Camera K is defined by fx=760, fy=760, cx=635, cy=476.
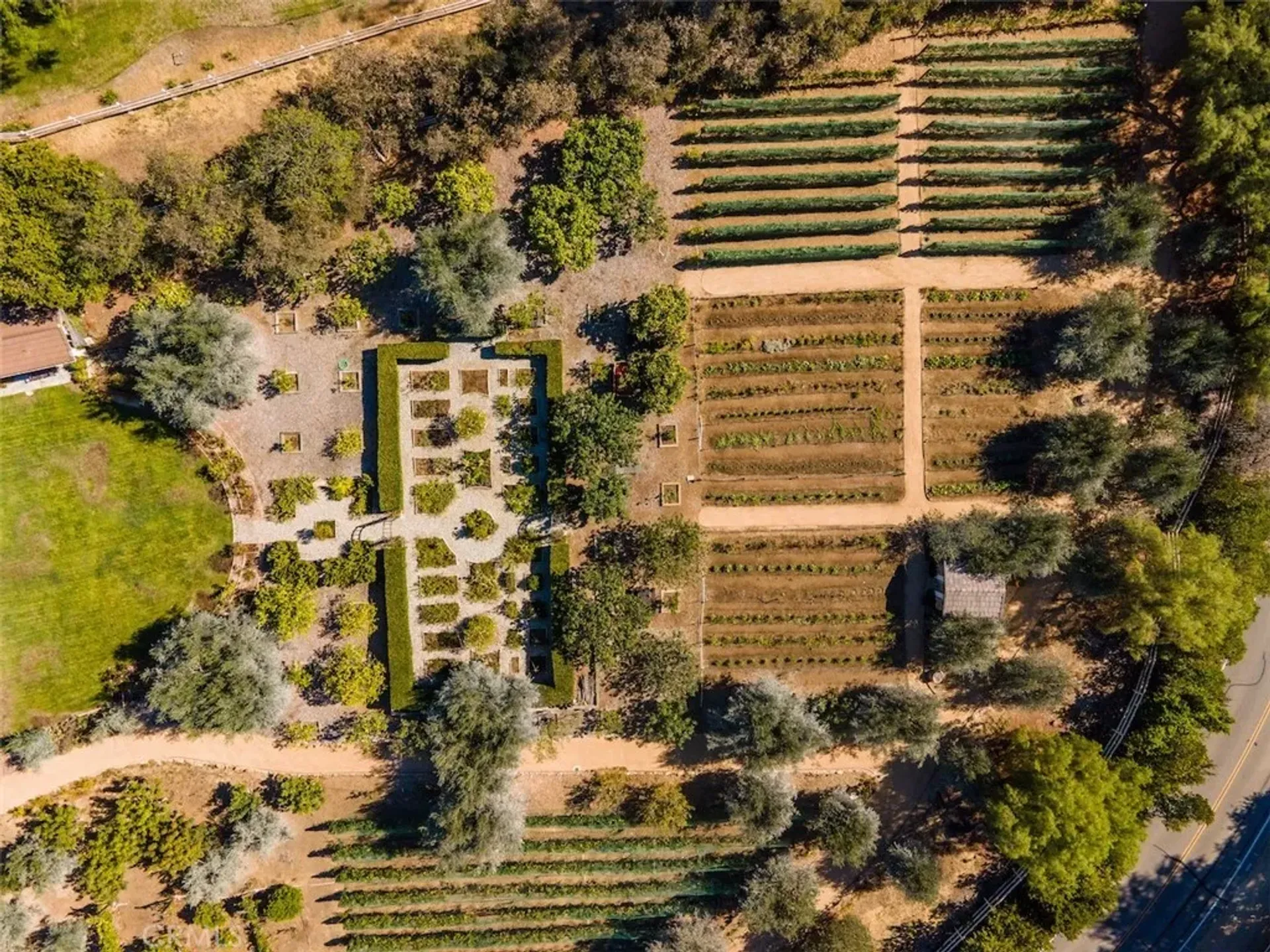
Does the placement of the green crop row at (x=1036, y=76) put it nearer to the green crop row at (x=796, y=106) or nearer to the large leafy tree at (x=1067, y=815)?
the green crop row at (x=796, y=106)

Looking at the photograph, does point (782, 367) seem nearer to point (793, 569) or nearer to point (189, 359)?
point (793, 569)

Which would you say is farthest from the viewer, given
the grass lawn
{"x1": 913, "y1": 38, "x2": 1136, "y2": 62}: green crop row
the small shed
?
the grass lawn

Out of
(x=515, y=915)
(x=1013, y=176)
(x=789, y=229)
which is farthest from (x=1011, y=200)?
(x=515, y=915)

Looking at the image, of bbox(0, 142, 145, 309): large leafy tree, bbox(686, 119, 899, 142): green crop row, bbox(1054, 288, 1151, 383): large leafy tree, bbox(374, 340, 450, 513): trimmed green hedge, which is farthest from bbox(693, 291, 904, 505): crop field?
bbox(0, 142, 145, 309): large leafy tree

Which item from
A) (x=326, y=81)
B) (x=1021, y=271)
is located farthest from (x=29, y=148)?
(x=1021, y=271)

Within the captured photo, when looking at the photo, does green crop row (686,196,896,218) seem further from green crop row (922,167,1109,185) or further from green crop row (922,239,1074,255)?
green crop row (922,239,1074,255)

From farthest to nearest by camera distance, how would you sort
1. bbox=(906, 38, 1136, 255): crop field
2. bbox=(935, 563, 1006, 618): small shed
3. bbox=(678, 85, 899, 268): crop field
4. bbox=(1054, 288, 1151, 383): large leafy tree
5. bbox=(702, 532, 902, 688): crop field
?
bbox=(702, 532, 902, 688): crop field → bbox=(678, 85, 899, 268): crop field → bbox=(906, 38, 1136, 255): crop field → bbox=(935, 563, 1006, 618): small shed → bbox=(1054, 288, 1151, 383): large leafy tree

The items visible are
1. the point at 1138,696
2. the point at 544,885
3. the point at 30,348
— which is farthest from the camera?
the point at 544,885
